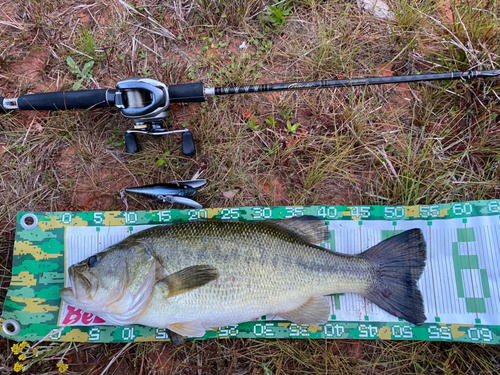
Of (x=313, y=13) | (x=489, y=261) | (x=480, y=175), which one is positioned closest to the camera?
(x=489, y=261)

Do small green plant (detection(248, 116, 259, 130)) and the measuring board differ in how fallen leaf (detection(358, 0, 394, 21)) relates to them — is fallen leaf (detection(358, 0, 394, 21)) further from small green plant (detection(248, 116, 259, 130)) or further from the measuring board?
the measuring board

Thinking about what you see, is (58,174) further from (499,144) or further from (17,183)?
(499,144)

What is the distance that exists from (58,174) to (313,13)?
2.88 meters

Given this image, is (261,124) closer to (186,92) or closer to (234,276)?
(186,92)

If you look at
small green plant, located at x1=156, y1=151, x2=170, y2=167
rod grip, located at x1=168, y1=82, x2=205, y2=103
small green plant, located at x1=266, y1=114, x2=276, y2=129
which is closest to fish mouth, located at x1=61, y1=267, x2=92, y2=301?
small green plant, located at x1=156, y1=151, x2=170, y2=167

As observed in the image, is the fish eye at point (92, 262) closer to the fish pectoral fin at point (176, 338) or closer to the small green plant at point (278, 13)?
the fish pectoral fin at point (176, 338)

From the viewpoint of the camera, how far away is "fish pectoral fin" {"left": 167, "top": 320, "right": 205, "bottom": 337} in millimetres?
2379

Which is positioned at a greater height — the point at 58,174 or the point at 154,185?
the point at 58,174

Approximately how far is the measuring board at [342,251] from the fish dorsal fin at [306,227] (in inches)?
9.1

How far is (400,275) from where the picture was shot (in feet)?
8.45

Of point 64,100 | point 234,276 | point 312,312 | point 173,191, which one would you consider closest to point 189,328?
point 234,276

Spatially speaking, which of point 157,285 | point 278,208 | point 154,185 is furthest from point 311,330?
point 154,185

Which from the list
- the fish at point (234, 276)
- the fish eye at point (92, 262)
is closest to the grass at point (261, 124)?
the fish at point (234, 276)

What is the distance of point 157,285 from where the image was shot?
230cm
